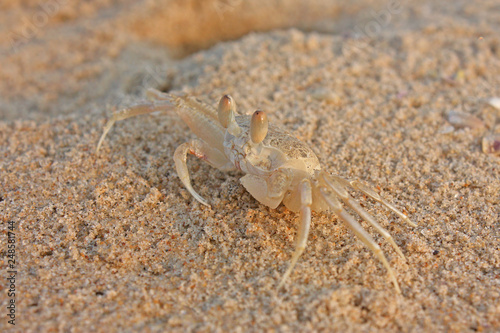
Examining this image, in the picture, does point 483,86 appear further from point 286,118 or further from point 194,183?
point 194,183

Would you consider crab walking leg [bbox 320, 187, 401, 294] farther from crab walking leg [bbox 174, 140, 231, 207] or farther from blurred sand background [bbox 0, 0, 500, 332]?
crab walking leg [bbox 174, 140, 231, 207]

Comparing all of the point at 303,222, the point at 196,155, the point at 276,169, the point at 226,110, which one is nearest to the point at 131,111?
the point at 196,155

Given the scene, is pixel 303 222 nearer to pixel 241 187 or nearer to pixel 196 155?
pixel 241 187

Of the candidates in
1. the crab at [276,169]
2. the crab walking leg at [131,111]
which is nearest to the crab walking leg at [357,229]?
the crab at [276,169]

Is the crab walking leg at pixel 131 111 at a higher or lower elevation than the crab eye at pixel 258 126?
lower

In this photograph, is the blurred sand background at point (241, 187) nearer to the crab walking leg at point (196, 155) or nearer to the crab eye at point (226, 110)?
the crab walking leg at point (196, 155)
